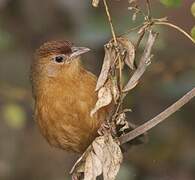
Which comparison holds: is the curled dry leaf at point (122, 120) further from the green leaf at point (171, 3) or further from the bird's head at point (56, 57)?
the bird's head at point (56, 57)

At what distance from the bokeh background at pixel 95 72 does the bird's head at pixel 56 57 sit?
3.24 ft

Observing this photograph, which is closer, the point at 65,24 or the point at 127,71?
the point at 127,71

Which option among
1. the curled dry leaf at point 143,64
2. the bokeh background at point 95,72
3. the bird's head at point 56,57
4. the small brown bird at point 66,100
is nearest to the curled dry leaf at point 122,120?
the curled dry leaf at point 143,64

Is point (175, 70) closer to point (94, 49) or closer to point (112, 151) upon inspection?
point (94, 49)

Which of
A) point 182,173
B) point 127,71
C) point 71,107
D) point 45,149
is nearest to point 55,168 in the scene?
point 45,149

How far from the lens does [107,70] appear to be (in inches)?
178

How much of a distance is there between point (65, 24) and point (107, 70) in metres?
3.83

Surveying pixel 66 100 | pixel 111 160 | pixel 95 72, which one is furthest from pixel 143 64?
pixel 95 72

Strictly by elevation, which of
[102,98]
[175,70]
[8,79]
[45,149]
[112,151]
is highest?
[102,98]

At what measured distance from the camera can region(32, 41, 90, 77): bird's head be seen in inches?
235

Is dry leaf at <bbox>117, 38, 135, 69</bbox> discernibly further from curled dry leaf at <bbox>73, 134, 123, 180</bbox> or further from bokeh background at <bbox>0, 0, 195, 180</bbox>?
bokeh background at <bbox>0, 0, 195, 180</bbox>

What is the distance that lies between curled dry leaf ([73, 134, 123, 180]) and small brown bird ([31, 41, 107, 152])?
106 cm

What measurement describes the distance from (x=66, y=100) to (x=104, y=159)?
1.33 m

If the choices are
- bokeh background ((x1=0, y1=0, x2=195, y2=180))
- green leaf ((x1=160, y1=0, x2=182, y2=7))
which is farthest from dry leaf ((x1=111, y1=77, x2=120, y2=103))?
bokeh background ((x1=0, y1=0, x2=195, y2=180))
